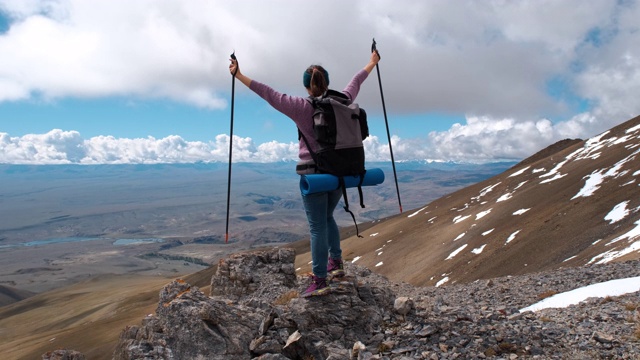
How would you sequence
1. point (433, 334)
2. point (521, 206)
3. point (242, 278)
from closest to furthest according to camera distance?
1. point (433, 334)
2. point (242, 278)
3. point (521, 206)

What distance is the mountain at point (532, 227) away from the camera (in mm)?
35094

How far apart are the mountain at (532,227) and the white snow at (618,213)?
0.52 ft

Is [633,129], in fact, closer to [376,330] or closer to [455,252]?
[455,252]

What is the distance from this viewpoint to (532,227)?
4672 centimetres

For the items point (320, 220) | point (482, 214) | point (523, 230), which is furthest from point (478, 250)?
point (320, 220)

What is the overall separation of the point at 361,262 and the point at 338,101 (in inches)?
2497

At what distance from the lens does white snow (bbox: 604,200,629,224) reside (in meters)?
37.1

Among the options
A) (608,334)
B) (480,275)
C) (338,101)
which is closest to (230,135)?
(338,101)

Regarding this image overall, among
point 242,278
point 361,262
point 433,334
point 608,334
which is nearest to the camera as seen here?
point 608,334

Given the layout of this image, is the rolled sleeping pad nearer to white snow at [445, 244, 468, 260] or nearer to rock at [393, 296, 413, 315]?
rock at [393, 296, 413, 315]

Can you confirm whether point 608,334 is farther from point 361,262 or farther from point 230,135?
point 361,262

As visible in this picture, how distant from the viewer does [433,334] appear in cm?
920

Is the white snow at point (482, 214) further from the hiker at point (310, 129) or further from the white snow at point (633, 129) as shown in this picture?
the hiker at point (310, 129)

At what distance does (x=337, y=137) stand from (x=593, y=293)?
11518mm
